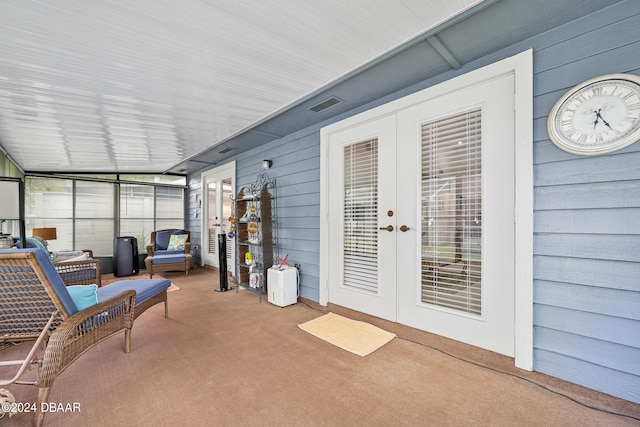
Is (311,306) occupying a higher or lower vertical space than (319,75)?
lower

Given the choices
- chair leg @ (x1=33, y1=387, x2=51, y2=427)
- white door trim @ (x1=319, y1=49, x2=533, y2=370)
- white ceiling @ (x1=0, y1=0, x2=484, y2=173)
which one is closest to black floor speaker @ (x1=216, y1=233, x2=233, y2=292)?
white ceiling @ (x1=0, y1=0, x2=484, y2=173)

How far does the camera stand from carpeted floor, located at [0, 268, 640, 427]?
4.96 feet

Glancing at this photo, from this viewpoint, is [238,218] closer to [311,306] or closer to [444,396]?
[311,306]

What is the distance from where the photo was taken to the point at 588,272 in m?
1.66

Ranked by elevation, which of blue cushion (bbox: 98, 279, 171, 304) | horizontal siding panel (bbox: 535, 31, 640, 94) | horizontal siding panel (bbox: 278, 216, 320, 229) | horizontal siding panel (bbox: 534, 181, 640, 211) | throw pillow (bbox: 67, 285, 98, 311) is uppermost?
horizontal siding panel (bbox: 535, 31, 640, 94)

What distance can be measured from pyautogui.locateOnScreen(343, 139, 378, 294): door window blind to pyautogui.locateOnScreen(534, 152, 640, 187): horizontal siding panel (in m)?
1.40

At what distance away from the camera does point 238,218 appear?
14.1ft

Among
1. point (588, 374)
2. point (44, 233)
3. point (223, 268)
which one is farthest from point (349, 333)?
point (44, 233)

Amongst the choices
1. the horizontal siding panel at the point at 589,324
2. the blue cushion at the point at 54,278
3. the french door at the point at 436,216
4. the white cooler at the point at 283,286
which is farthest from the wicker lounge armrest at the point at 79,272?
the horizontal siding panel at the point at 589,324

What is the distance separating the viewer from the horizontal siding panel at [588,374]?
5.01 ft

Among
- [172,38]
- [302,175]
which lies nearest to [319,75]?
[172,38]

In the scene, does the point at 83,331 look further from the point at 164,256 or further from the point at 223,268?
the point at 164,256

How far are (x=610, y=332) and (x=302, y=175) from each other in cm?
316

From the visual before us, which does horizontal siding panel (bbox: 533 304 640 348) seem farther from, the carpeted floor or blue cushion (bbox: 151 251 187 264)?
blue cushion (bbox: 151 251 187 264)
